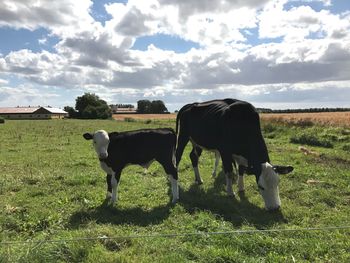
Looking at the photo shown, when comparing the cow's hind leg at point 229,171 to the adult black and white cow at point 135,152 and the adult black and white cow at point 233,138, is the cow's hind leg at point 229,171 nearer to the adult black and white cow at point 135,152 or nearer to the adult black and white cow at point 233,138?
the adult black and white cow at point 233,138

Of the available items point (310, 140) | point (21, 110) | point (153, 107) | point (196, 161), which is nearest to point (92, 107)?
point (153, 107)

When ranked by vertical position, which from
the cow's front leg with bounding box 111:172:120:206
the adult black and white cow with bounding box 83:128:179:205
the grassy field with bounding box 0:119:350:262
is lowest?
the grassy field with bounding box 0:119:350:262

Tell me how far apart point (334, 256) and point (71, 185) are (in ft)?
24.6

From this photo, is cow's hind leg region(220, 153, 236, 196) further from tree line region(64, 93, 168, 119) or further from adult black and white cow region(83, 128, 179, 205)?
tree line region(64, 93, 168, 119)

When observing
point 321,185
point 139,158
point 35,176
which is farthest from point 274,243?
point 35,176

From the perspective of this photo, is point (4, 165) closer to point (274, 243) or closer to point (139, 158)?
point (139, 158)

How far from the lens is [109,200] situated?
9.53 meters

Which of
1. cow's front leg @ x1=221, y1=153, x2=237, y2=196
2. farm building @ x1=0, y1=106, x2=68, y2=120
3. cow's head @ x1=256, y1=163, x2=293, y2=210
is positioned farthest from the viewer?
farm building @ x1=0, y1=106, x2=68, y2=120

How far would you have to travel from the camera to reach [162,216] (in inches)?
329

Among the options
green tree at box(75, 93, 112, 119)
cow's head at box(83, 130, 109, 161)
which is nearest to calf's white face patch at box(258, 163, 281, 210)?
cow's head at box(83, 130, 109, 161)

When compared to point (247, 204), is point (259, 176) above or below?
above

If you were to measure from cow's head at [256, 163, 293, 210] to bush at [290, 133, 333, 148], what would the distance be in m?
15.0

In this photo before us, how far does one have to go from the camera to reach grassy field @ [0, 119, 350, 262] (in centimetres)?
605

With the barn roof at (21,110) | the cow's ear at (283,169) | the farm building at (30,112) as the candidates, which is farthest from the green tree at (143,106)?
the cow's ear at (283,169)
